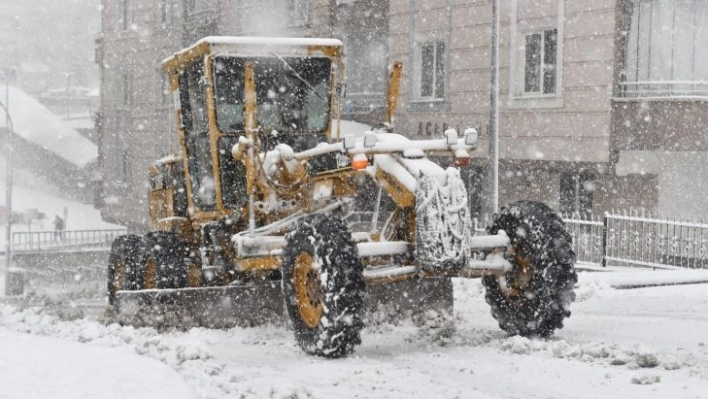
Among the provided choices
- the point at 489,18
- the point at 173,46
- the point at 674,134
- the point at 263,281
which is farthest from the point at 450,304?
the point at 173,46

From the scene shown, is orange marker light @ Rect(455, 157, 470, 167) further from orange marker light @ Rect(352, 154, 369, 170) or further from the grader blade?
the grader blade

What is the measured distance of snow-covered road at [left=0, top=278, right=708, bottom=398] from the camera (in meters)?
6.51

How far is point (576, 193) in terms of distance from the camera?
795 inches

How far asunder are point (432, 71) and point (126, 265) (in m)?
12.3

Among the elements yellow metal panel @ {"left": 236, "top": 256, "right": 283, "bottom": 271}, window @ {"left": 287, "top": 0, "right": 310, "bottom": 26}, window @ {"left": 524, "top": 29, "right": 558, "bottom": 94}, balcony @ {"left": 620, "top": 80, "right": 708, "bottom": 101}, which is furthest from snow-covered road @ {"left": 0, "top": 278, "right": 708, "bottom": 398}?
window @ {"left": 287, "top": 0, "right": 310, "bottom": 26}

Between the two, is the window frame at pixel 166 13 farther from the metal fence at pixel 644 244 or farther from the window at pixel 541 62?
the metal fence at pixel 644 244

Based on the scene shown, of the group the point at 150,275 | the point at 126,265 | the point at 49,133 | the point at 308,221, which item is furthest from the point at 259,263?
the point at 49,133

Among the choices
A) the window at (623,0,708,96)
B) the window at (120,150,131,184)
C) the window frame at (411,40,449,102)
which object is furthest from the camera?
the window at (120,150,131,184)

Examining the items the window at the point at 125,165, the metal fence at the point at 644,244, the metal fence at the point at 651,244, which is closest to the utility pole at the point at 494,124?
the metal fence at the point at 644,244

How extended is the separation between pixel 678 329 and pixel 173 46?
27.5 metres

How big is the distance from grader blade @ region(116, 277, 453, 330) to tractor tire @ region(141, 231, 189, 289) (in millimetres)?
1164

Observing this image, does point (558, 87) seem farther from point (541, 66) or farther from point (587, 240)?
point (587, 240)

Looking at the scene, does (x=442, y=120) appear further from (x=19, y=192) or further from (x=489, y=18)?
(x=19, y=192)

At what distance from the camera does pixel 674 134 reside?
1811 cm
